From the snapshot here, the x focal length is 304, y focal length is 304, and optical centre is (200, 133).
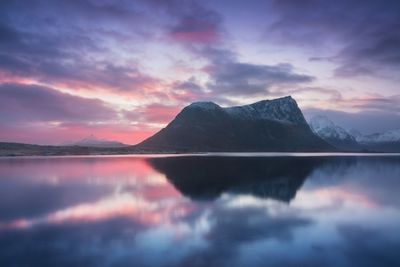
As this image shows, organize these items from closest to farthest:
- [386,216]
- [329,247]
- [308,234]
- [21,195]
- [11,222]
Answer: [329,247]
[308,234]
[11,222]
[386,216]
[21,195]

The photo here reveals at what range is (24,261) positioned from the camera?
16688 millimetres

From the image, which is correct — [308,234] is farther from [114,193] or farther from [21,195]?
[21,195]

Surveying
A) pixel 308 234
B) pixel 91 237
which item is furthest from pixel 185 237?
pixel 308 234

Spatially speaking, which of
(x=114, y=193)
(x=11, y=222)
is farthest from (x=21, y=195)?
(x=11, y=222)

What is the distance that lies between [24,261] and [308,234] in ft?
62.6

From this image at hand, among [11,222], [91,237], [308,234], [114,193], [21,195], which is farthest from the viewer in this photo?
[114,193]

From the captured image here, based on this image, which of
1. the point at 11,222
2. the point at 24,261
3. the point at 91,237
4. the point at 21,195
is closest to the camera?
the point at 24,261

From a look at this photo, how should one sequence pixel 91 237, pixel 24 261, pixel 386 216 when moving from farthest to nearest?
pixel 386 216 → pixel 91 237 → pixel 24 261

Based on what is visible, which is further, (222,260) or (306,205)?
(306,205)

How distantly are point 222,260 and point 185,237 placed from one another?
5.10 m

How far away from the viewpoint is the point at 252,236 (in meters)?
22.1

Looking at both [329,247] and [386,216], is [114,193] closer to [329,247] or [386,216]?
[329,247]

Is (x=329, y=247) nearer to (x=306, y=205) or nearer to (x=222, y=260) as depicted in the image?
(x=222, y=260)

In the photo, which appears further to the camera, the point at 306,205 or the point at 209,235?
the point at 306,205
